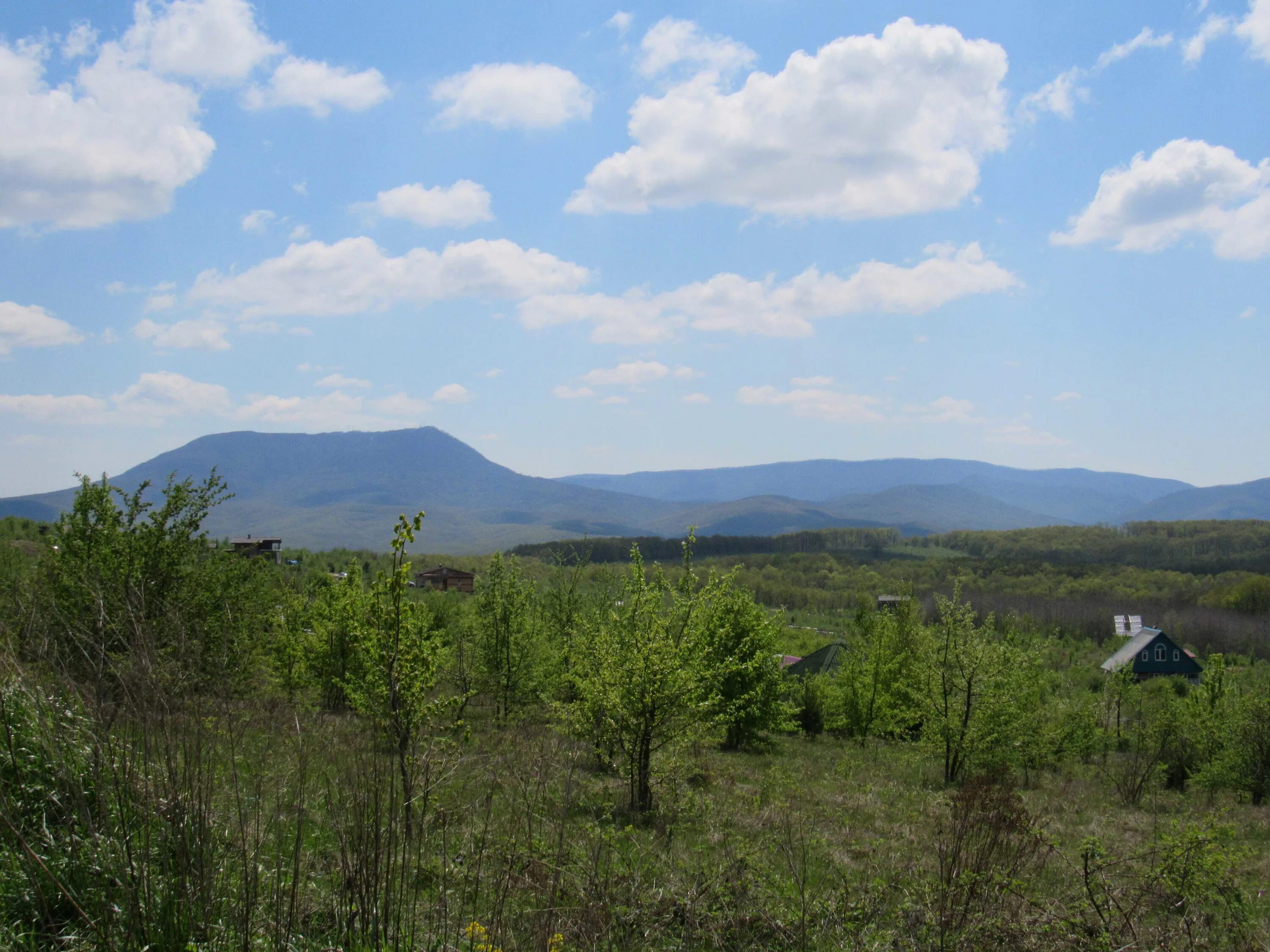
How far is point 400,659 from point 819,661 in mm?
43027

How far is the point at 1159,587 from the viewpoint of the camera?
136125 millimetres

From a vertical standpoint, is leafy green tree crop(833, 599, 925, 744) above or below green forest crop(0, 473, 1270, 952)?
below

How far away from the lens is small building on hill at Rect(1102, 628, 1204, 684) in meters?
74.5

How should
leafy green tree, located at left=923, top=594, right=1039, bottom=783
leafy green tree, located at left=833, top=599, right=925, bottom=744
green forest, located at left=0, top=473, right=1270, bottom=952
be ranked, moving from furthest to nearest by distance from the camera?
1. leafy green tree, located at left=833, top=599, right=925, bottom=744
2. leafy green tree, located at left=923, top=594, right=1039, bottom=783
3. green forest, located at left=0, top=473, right=1270, bottom=952

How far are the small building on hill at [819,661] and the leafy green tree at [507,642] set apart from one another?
25.8 meters

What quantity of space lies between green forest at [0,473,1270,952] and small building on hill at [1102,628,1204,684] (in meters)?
45.7

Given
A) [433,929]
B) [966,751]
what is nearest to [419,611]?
[433,929]

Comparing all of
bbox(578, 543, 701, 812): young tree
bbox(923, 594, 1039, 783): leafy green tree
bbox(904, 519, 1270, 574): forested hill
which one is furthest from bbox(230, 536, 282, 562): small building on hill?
bbox(904, 519, 1270, 574): forested hill

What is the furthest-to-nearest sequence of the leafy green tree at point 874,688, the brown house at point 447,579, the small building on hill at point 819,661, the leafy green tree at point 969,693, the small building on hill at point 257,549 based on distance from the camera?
the brown house at point 447,579 → the small building on hill at point 819,661 → the leafy green tree at point 874,688 → the small building on hill at point 257,549 → the leafy green tree at point 969,693

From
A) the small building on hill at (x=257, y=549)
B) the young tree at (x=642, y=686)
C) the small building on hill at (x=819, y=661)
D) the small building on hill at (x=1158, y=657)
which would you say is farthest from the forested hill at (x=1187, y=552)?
the young tree at (x=642, y=686)

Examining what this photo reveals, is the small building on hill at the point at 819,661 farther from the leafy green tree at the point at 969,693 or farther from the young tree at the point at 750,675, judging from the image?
the leafy green tree at the point at 969,693

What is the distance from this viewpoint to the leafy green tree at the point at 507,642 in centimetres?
2234

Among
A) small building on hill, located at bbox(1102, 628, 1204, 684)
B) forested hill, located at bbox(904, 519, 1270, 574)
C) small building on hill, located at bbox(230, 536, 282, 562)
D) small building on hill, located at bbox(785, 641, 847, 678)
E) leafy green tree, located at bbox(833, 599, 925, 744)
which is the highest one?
small building on hill, located at bbox(230, 536, 282, 562)

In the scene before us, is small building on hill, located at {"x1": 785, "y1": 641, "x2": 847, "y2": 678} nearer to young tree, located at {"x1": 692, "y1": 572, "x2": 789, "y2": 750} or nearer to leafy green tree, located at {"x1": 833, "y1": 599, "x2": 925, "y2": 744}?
leafy green tree, located at {"x1": 833, "y1": 599, "x2": 925, "y2": 744}
